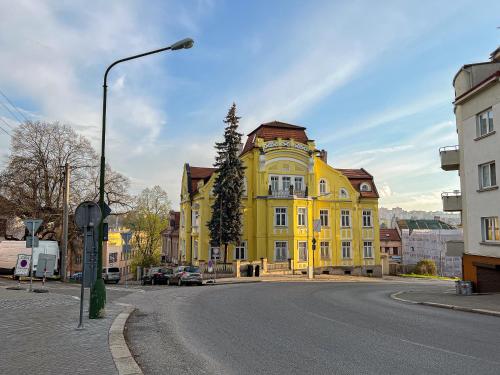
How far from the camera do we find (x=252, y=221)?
144ft

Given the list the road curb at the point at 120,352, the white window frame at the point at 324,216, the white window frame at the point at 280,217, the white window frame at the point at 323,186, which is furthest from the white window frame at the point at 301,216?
the road curb at the point at 120,352

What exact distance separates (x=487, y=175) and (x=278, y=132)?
82.7 ft

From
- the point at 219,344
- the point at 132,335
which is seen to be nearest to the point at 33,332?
the point at 132,335

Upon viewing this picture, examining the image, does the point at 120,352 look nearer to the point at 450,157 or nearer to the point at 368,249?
the point at 450,157

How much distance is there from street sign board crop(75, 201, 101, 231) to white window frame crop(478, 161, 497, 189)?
61.1ft

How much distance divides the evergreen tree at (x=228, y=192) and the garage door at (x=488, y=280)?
71.8 ft

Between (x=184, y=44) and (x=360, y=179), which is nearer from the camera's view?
(x=184, y=44)

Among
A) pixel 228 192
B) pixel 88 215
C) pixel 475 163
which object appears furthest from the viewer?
pixel 228 192

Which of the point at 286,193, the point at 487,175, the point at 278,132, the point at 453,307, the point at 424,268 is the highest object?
the point at 278,132

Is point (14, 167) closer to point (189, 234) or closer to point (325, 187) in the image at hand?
point (189, 234)

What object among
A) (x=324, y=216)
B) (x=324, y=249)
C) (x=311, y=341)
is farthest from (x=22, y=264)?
(x=324, y=216)

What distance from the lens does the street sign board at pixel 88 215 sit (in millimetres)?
9898

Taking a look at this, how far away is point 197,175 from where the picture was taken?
4928 centimetres

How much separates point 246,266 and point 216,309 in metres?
24.1
